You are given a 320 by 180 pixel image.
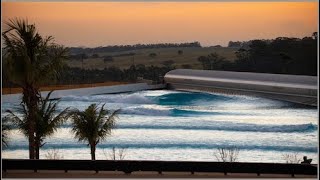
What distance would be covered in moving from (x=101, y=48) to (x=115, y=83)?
472 mm

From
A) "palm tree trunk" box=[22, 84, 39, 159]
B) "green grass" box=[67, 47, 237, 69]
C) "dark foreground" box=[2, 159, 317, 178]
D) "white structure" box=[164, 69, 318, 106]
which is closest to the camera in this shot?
"dark foreground" box=[2, 159, 317, 178]

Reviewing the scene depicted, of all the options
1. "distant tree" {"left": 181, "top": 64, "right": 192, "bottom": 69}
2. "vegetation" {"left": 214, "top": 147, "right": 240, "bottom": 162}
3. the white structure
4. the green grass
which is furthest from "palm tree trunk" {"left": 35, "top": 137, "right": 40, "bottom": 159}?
"vegetation" {"left": 214, "top": 147, "right": 240, "bottom": 162}

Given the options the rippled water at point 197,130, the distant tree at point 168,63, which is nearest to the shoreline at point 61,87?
the rippled water at point 197,130

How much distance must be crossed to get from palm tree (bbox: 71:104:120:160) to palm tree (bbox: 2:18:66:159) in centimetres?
53

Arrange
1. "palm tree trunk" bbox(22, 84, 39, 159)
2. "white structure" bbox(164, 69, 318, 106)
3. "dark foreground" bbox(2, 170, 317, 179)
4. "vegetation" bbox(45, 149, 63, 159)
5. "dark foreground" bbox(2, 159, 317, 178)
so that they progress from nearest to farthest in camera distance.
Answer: "dark foreground" bbox(2, 170, 317, 179), "dark foreground" bbox(2, 159, 317, 178), "palm tree trunk" bbox(22, 84, 39, 159), "white structure" bbox(164, 69, 318, 106), "vegetation" bbox(45, 149, 63, 159)

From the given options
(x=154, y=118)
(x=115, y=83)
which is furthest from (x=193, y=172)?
(x=115, y=83)

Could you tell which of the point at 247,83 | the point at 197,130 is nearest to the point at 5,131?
the point at 197,130

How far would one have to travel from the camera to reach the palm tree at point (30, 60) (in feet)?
22.8

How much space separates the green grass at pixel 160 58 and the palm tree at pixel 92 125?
59 cm

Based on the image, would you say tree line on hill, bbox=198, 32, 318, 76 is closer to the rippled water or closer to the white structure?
the white structure

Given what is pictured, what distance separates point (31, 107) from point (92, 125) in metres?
0.75

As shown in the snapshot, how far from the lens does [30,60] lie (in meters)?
7.08

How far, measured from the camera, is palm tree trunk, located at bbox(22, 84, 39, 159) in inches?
283

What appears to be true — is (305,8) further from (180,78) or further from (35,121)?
(35,121)
